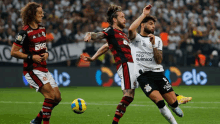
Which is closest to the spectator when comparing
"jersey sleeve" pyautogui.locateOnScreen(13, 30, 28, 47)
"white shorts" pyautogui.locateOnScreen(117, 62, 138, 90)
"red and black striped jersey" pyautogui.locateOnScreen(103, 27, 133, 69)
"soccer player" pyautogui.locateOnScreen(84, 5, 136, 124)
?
"soccer player" pyautogui.locateOnScreen(84, 5, 136, 124)

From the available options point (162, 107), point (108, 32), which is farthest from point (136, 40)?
point (162, 107)

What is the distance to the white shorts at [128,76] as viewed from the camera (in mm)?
6849

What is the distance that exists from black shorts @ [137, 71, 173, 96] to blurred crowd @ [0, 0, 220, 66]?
11809mm

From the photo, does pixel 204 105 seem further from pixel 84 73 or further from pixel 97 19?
pixel 97 19

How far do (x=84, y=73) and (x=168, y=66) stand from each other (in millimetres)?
4398

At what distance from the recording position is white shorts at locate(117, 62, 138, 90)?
6.85m

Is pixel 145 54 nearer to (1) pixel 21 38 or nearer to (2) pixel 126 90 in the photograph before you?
(2) pixel 126 90

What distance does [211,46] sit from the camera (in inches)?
805

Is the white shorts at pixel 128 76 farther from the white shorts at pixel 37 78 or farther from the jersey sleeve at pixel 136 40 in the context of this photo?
the white shorts at pixel 37 78

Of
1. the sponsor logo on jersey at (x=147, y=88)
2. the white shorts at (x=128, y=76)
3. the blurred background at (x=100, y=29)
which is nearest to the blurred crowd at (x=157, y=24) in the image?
the blurred background at (x=100, y=29)

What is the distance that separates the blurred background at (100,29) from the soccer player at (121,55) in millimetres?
10517

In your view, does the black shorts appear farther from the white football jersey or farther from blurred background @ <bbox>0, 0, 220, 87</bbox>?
blurred background @ <bbox>0, 0, 220, 87</bbox>

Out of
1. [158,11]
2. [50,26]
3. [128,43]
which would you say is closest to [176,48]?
[158,11]

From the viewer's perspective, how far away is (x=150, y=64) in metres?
6.79
